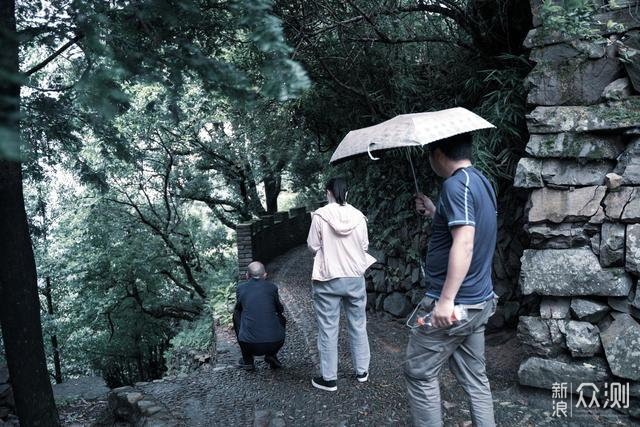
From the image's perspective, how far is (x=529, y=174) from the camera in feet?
13.7

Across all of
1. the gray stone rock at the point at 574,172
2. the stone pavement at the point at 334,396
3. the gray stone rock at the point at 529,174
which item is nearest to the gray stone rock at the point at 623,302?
the stone pavement at the point at 334,396

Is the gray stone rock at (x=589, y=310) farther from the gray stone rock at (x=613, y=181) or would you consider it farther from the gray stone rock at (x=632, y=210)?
the gray stone rock at (x=613, y=181)

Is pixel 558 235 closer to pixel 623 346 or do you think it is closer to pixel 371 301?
pixel 623 346

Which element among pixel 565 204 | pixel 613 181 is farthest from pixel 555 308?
pixel 613 181

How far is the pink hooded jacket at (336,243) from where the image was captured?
4078 mm

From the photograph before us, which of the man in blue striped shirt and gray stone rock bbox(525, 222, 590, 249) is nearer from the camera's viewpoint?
the man in blue striped shirt

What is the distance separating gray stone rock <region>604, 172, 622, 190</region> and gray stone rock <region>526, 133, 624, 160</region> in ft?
0.56

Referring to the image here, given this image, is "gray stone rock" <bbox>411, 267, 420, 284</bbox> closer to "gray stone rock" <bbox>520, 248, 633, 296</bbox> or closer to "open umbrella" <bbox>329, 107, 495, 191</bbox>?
"gray stone rock" <bbox>520, 248, 633, 296</bbox>

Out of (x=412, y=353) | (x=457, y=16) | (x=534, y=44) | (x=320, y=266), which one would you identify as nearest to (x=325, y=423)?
(x=320, y=266)

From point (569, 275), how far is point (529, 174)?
3.06 feet

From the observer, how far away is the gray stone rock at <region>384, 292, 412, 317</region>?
7008mm

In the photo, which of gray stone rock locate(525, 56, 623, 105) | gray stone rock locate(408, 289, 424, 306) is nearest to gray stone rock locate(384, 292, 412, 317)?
gray stone rock locate(408, 289, 424, 306)

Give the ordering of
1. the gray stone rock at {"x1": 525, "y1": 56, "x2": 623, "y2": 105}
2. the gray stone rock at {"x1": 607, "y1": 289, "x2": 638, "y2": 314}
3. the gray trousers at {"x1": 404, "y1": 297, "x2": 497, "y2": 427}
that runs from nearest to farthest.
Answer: the gray trousers at {"x1": 404, "y1": 297, "x2": 497, "y2": 427} < the gray stone rock at {"x1": 607, "y1": 289, "x2": 638, "y2": 314} < the gray stone rock at {"x1": 525, "y1": 56, "x2": 623, "y2": 105}

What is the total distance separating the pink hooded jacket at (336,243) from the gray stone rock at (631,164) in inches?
87.7
